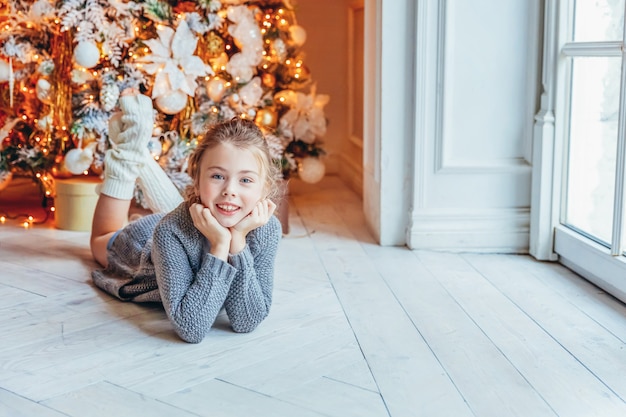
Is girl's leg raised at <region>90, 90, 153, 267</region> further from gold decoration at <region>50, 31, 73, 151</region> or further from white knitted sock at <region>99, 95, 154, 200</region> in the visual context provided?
gold decoration at <region>50, 31, 73, 151</region>

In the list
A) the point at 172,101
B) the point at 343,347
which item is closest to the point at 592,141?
the point at 343,347

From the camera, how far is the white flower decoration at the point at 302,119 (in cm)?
312

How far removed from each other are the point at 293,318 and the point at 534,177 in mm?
991

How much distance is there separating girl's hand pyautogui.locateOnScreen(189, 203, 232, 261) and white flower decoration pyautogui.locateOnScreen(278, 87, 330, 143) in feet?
4.72

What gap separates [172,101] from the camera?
2762mm

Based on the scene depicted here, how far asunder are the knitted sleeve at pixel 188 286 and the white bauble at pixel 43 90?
1.24 meters

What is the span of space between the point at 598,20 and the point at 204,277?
1.26 m

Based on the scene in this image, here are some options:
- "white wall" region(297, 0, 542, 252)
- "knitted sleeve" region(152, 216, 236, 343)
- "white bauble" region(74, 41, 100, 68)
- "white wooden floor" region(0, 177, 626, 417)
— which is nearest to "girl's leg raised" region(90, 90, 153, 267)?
"white wooden floor" region(0, 177, 626, 417)

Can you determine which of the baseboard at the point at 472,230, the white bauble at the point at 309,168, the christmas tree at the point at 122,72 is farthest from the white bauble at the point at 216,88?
the baseboard at the point at 472,230

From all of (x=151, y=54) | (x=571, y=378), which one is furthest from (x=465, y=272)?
(x=151, y=54)

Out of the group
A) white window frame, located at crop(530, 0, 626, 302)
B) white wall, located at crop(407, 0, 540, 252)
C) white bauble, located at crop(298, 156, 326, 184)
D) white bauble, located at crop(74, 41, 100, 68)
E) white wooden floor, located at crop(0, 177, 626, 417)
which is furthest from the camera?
white bauble, located at crop(298, 156, 326, 184)

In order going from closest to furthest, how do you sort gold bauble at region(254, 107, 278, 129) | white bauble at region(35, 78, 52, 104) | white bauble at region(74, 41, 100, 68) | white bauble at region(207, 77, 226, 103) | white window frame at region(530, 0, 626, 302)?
white window frame at region(530, 0, 626, 302) < white bauble at region(74, 41, 100, 68) < white bauble at region(35, 78, 52, 104) < white bauble at region(207, 77, 226, 103) < gold bauble at region(254, 107, 278, 129)

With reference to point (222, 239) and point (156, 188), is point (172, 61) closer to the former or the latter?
point (156, 188)

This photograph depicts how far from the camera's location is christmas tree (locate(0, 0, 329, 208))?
2719mm
